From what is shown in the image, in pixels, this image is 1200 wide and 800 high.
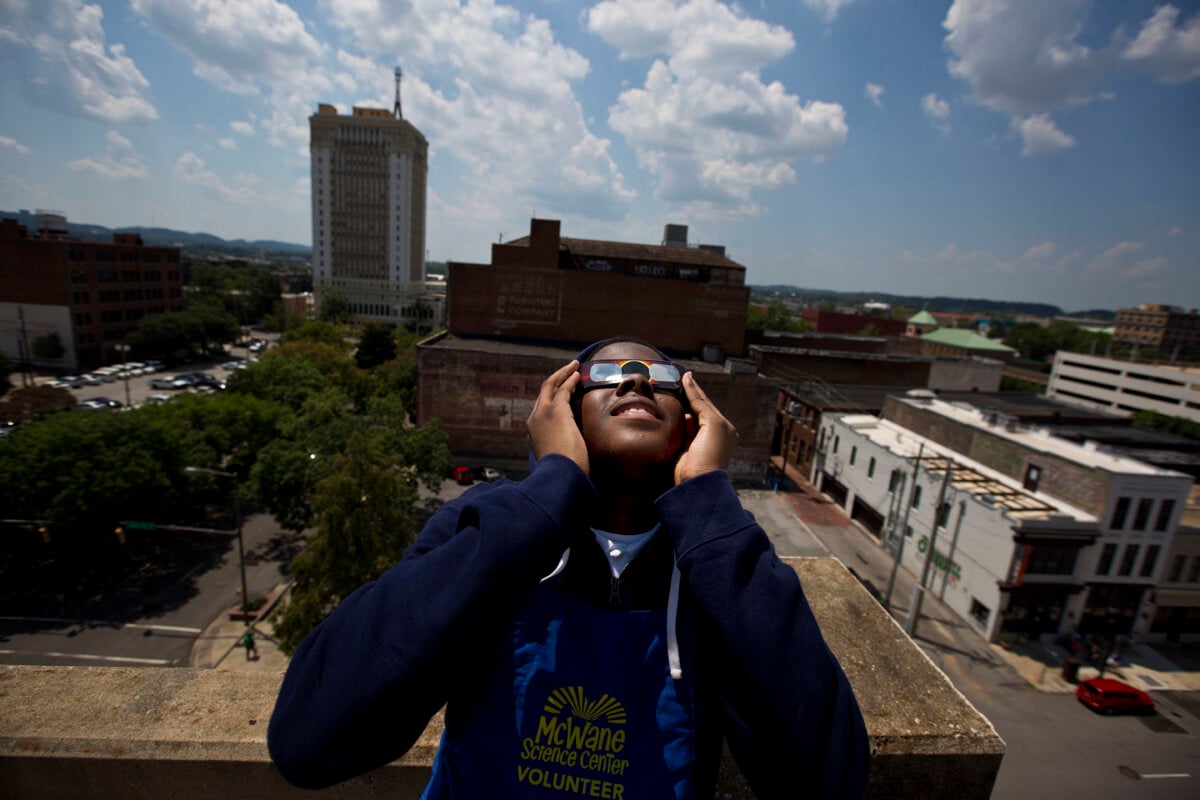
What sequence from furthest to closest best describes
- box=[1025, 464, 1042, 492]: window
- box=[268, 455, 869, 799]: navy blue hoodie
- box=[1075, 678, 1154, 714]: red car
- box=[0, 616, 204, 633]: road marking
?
box=[1025, 464, 1042, 492]: window, box=[1075, 678, 1154, 714]: red car, box=[0, 616, 204, 633]: road marking, box=[268, 455, 869, 799]: navy blue hoodie

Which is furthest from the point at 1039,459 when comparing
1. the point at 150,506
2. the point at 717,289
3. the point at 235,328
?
the point at 235,328

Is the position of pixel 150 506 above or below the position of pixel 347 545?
below

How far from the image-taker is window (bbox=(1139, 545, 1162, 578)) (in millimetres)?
20703

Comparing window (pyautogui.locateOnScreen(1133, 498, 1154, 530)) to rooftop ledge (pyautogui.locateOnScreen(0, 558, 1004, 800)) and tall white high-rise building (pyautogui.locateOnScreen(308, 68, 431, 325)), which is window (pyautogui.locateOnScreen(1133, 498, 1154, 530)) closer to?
rooftop ledge (pyautogui.locateOnScreen(0, 558, 1004, 800))

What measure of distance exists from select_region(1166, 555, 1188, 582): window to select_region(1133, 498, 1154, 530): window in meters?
2.85

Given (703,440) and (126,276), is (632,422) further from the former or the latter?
(126,276)

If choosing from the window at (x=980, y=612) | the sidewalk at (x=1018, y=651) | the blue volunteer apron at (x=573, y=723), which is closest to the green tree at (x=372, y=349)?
the sidewalk at (x=1018, y=651)

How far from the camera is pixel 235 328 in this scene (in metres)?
61.2

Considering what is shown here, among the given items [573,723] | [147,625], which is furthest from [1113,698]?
[147,625]

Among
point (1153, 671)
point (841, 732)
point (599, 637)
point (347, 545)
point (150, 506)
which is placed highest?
point (599, 637)

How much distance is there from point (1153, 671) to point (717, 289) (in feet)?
88.0

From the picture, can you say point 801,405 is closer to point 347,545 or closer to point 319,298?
point 347,545

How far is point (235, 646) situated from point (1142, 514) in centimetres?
3174

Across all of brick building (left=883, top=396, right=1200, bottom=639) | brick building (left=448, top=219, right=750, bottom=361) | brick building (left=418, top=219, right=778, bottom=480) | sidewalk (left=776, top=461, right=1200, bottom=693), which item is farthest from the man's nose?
brick building (left=448, top=219, right=750, bottom=361)
